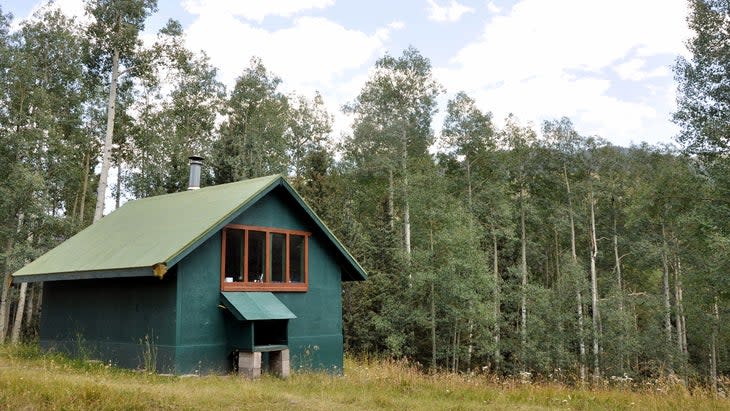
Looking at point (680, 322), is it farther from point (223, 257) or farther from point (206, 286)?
point (206, 286)

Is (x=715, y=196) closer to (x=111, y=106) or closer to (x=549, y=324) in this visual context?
(x=549, y=324)

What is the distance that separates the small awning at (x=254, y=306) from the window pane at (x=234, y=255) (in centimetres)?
47

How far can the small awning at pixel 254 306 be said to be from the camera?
12655 millimetres

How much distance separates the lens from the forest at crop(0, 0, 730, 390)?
23.8 m

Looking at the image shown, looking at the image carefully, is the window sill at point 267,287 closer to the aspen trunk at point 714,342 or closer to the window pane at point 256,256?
the window pane at point 256,256

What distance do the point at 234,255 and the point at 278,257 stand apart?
1.37 meters

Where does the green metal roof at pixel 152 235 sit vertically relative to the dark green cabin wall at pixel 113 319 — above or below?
above

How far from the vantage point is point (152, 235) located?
13914 mm

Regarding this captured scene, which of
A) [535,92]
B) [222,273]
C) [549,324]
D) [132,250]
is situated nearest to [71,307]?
[132,250]

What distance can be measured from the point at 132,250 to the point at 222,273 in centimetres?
221

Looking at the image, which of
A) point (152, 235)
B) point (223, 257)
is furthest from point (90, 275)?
point (223, 257)

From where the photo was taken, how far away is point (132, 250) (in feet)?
43.9

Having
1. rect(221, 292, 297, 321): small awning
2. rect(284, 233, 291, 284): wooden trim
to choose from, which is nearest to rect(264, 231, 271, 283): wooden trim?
rect(221, 292, 297, 321): small awning

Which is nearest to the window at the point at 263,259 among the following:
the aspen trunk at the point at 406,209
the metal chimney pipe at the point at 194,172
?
the metal chimney pipe at the point at 194,172
